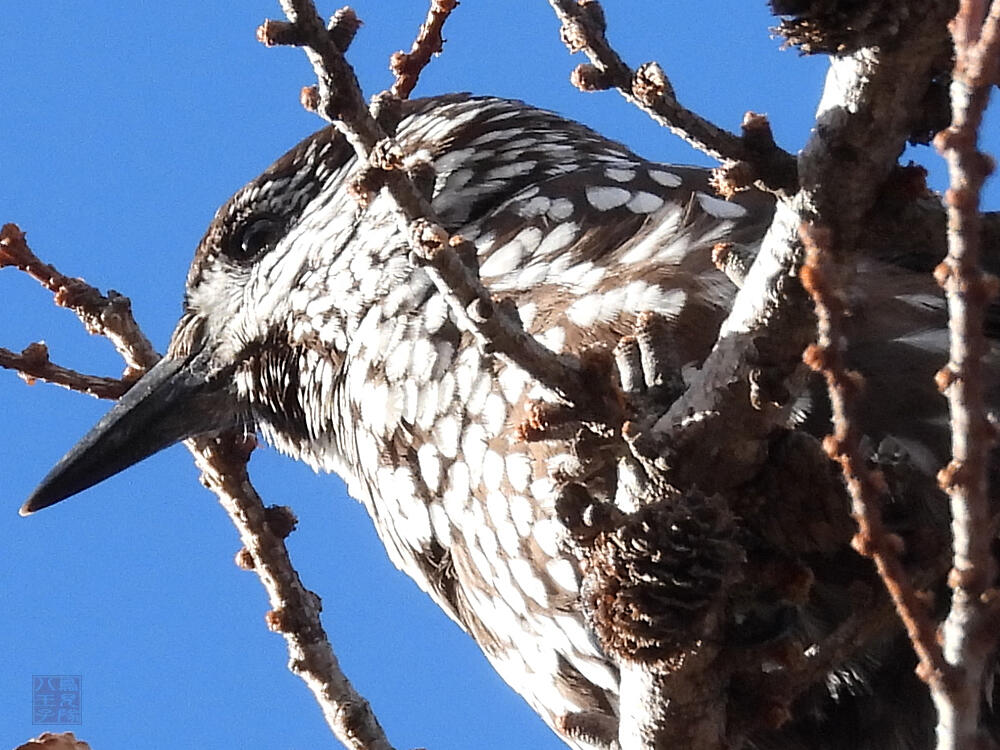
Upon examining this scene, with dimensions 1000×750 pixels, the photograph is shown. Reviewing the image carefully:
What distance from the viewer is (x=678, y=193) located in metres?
2.07

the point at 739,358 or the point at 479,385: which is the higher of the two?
the point at 479,385

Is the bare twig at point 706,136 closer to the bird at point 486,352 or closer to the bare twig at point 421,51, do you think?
the bird at point 486,352

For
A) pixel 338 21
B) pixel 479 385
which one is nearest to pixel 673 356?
pixel 338 21

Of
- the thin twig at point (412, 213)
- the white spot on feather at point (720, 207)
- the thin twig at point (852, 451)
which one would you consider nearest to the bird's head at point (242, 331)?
the white spot on feather at point (720, 207)

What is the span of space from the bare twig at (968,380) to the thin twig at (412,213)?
0.37 metres

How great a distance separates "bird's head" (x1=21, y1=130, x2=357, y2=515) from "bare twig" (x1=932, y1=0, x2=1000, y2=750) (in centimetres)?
145

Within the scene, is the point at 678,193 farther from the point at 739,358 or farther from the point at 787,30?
the point at 787,30

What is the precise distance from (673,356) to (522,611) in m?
0.74

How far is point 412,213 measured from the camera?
1285mm

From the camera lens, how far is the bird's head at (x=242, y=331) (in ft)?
8.14

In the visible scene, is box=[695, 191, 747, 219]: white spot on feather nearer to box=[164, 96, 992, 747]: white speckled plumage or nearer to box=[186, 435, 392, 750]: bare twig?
box=[164, 96, 992, 747]: white speckled plumage

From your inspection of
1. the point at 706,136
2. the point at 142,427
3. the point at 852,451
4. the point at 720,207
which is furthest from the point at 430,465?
the point at 852,451

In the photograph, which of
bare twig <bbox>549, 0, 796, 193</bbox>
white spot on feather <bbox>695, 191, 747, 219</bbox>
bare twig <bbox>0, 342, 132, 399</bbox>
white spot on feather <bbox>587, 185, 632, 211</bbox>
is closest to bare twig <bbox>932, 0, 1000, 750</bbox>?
bare twig <bbox>549, 0, 796, 193</bbox>

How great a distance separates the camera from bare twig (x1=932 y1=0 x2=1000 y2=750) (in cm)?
91
